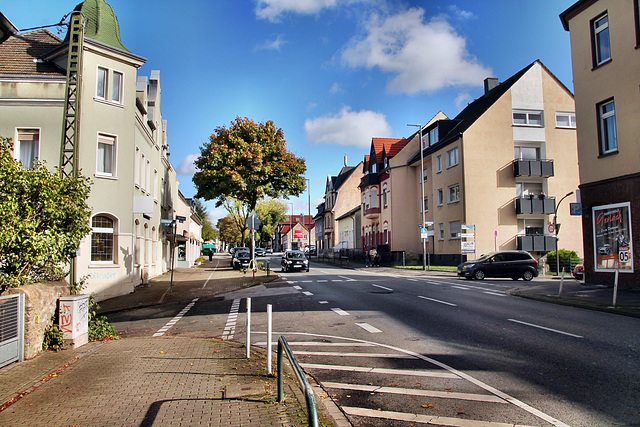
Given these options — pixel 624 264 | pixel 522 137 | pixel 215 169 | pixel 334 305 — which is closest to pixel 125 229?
pixel 334 305

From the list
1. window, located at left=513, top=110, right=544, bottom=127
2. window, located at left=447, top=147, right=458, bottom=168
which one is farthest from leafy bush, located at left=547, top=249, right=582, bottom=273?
window, located at left=513, top=110, right=544, bottom=127

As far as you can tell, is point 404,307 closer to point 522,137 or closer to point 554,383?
point 554,383

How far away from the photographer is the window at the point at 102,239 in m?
19.2

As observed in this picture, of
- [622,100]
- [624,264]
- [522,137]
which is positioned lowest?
[624,264]

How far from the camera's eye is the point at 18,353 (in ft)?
23.9

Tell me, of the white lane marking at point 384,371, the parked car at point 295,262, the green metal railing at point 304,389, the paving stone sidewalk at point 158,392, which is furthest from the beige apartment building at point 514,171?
the green metal railing at point 304,389

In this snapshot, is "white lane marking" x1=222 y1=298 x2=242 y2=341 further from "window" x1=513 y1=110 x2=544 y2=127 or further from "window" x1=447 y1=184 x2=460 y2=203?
"window" x1=513 y1=110 x2=544 y2=127

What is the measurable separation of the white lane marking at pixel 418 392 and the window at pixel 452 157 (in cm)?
3240

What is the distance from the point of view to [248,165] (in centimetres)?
3428

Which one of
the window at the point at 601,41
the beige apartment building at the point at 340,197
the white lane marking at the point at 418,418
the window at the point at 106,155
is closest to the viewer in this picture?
the white lane marking at the point at 418,418

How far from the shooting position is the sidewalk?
4.85 m

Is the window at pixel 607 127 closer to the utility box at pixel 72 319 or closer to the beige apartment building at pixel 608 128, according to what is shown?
the beige apartment building at pixel 608 128

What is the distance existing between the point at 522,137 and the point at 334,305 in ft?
88.9

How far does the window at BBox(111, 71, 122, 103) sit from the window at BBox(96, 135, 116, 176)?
1677mm
